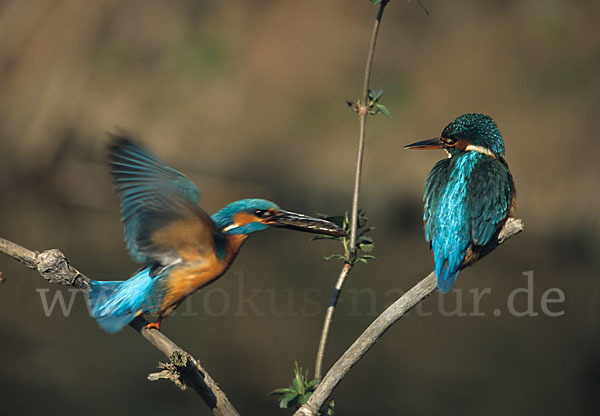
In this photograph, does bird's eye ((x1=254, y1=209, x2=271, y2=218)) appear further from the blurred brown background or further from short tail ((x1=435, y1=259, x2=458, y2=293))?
the blurred brown background

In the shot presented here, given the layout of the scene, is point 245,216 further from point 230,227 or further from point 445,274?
point 445,274

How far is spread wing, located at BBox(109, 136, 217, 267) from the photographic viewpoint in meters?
1.47

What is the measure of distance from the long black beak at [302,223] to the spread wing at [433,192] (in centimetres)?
72

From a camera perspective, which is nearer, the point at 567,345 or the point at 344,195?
the point at 567,345

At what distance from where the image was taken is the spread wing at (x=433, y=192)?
88.7 inches

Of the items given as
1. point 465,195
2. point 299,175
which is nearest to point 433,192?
point 465,195

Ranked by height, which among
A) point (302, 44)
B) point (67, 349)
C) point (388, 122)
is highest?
point (302, 44)

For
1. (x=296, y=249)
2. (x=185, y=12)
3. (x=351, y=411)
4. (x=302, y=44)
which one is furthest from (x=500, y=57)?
(x=351, y=411)

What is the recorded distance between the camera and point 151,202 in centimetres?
149

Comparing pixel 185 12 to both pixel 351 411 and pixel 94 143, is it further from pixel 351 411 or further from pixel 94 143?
pixel 351 411

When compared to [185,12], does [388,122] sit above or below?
below

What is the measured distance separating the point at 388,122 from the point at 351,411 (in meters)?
4.35

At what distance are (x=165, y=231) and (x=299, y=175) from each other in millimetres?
6817

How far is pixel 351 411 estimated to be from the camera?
4270mm
